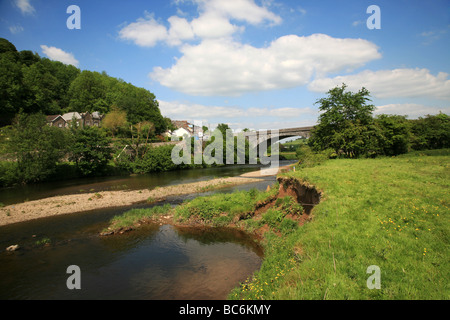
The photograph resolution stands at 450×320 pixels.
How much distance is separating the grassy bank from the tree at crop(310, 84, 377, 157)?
1240 centimetres

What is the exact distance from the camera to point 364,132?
26.1 meters

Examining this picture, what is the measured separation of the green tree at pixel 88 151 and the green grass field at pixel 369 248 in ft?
131

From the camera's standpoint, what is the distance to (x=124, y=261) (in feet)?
41.2

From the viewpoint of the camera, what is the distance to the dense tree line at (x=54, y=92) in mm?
53906

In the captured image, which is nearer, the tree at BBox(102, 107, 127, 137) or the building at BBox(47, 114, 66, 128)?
the building at BBox(47, 114, 66, 128)

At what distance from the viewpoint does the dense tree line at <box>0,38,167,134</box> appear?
53906mm

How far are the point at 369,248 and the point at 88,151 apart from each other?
45433mm

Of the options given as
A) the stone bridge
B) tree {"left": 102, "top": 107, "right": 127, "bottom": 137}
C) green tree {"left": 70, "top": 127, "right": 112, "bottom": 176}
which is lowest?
green tree {"left": 70, "top": 127, "right": 112, "bottom": 176}

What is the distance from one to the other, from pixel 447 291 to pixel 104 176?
4798 cm

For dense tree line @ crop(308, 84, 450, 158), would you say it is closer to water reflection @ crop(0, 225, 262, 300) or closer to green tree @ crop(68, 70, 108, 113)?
water reflection @ crop(0, 225, 262, 300)

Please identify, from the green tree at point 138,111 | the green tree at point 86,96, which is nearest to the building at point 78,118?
the green tree at point 86,96

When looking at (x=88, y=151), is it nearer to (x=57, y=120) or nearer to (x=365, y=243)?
(x=57, y=120)

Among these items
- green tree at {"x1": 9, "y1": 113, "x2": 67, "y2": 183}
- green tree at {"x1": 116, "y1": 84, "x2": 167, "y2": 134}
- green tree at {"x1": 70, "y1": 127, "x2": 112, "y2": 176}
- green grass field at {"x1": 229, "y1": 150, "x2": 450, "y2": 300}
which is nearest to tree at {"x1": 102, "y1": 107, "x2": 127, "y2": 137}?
green tree at {"x1": 116, "y1": 84, "x2": 167, "y2": 134}

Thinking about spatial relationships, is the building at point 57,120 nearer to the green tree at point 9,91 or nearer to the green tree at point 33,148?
the green tree at point 9,91
